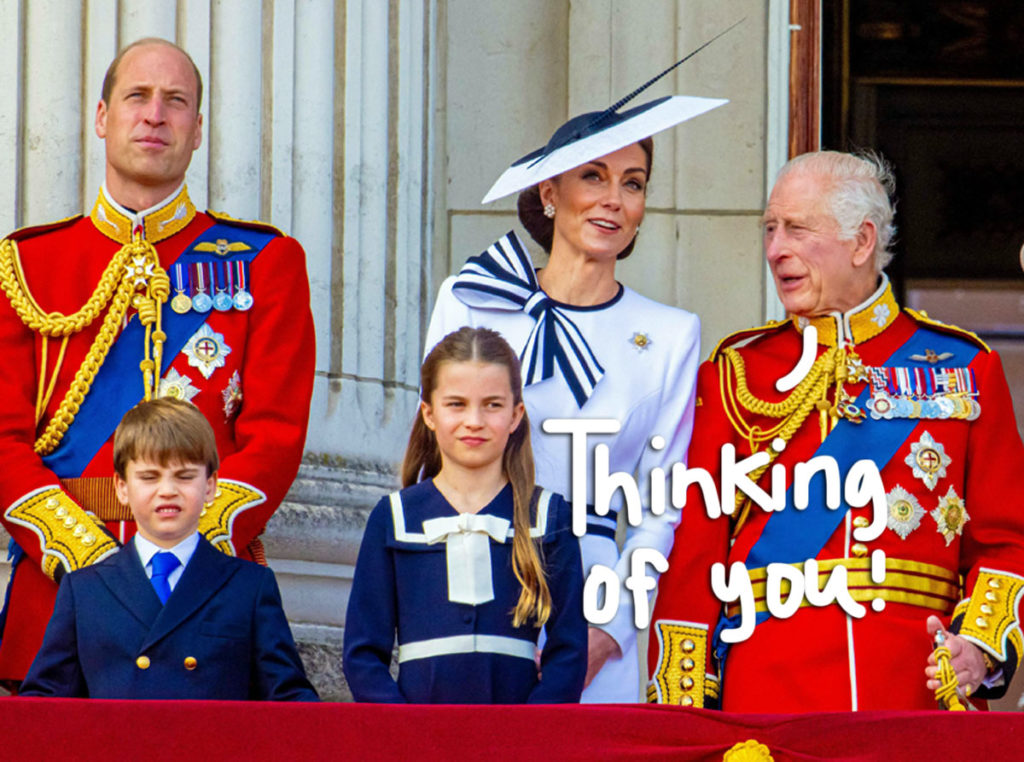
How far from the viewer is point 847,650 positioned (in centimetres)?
389

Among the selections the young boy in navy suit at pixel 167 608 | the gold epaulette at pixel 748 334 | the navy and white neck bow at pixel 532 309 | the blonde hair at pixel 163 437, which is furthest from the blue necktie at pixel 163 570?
the gold epaulette at pixel 748 334

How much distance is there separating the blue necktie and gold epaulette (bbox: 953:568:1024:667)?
1.36 m

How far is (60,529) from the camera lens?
3867 mm

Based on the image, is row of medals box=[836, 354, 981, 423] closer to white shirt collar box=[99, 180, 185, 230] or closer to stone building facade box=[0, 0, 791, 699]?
white shirt collar box=[99, 180, 185, 230]

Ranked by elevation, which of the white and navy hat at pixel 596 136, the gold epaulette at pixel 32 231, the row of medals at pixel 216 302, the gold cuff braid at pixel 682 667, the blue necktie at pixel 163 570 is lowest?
the gold cuff braid at pixel 682 667

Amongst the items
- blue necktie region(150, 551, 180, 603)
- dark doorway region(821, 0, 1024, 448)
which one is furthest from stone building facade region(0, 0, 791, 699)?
blue necktie region(150, 551, 180, 603)

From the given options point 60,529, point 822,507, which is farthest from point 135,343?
point 822,507

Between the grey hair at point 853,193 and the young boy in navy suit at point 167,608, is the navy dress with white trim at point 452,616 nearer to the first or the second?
the young boy in navy suit at point 167,608

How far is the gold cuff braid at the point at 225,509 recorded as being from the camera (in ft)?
12.6

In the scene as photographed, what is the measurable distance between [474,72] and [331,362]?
137cm

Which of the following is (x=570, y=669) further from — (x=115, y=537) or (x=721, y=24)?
(x=721, y=24)

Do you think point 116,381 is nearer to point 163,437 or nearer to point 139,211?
point 139,211

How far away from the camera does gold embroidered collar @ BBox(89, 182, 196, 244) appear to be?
4250 mm

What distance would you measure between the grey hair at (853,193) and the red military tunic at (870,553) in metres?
0.23
